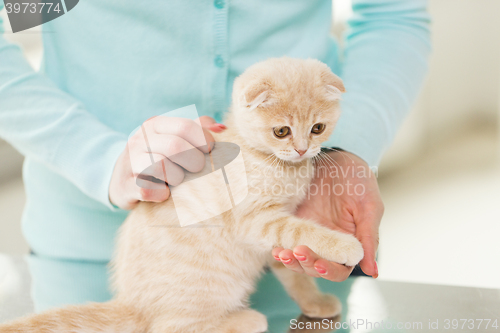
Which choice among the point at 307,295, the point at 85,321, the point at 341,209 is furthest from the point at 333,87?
the point at 85,321

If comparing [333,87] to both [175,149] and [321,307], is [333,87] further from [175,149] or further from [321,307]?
[321,307]

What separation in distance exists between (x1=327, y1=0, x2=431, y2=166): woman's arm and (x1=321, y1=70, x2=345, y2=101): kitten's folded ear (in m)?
0.09

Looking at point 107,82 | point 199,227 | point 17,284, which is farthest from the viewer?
point 17,284

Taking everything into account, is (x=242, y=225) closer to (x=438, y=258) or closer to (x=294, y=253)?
(x=294, y=253)

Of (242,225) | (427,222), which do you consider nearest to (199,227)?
(242,225)

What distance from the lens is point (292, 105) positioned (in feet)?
2.18

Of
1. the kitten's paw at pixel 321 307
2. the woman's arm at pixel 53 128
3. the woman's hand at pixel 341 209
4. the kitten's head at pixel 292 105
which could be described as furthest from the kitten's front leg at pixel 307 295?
the woman's arm at pixel 53 128

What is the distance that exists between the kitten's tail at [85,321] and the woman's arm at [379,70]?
0.51 m

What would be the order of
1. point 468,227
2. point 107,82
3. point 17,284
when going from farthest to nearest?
point 468,227 → point 17,284 → point 107,82

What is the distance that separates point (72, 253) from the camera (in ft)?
3.27

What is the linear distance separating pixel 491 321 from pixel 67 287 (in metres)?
0.93

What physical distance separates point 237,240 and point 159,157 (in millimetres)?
217

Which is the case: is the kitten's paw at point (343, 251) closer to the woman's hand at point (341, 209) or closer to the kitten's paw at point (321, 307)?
the woman's hand at point (341, 209)

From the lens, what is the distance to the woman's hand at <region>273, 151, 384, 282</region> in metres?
0.64
